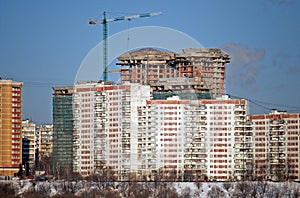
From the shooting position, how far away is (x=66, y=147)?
59.7m

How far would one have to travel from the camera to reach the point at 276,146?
4872cm

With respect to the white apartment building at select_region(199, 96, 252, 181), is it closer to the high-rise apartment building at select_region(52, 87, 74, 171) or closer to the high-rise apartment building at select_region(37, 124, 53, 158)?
the high-rise apartment building at select_region(52, 87, 74, 171)

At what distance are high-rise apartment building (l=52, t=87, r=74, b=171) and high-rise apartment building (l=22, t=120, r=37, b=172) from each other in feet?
9.53

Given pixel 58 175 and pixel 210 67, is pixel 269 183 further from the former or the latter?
pixel 210 67

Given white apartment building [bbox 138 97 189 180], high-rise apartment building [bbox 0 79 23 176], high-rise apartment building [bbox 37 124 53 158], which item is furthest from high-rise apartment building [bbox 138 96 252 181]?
high-rise apartment building [bbox 37 124 53 158]

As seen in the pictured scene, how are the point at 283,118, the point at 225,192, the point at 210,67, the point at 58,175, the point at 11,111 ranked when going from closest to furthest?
the point at 225,192 < the point at 283,118 < the point at 58,175 < the point at 11,111 < the point at 210,67

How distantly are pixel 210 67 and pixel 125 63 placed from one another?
7.12 metres

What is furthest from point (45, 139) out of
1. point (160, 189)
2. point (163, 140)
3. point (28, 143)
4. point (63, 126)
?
point (160, 189)

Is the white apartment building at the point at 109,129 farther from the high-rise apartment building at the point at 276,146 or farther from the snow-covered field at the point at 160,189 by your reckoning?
the high-rise apartment building at the point at 276,146

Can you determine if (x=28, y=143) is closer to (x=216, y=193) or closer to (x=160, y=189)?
(x=160, y=189)

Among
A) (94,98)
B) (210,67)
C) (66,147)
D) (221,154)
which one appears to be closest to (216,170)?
(221,154)

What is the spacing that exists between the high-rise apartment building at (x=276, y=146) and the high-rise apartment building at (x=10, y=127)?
1541 cm

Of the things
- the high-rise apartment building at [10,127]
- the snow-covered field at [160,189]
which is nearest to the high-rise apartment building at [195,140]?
the snow-covered field at [160,189]

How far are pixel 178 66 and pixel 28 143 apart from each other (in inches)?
519
